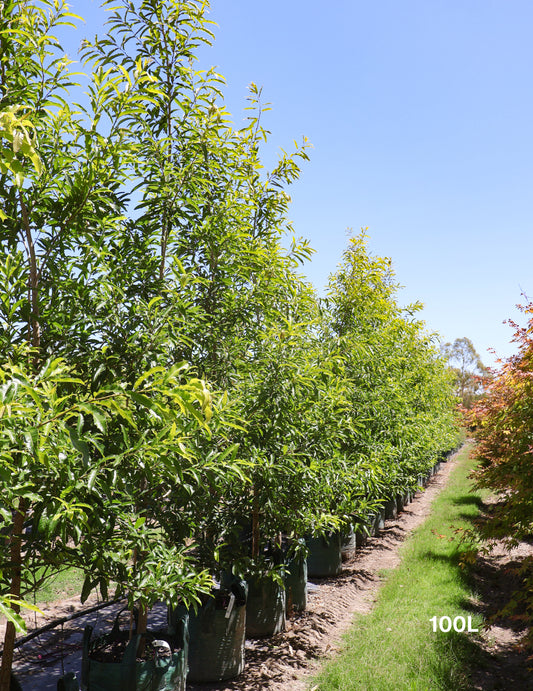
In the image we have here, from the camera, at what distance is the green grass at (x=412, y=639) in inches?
161

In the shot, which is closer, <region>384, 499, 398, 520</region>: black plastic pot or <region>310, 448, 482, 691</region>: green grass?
<region>310, 448, 482, 691</region>: green grass

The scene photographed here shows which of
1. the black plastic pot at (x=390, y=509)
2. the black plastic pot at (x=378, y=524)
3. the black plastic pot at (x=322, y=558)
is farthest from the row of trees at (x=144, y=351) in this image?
the black plastic pot at (x=390, y=509)

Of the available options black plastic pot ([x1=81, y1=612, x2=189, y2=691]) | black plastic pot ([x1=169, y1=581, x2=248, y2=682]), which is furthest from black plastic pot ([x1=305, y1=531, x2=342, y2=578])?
black plastic pot ([x1=81, y1=612, x2=189, y2=691])

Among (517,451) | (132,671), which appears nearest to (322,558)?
(517,451)

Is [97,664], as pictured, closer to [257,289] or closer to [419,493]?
[257,289]

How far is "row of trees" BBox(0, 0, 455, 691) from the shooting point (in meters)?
1.98

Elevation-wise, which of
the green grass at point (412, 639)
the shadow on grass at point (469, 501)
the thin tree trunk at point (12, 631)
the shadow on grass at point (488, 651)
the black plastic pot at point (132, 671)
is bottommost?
the shadow on grass at point (488, 651)

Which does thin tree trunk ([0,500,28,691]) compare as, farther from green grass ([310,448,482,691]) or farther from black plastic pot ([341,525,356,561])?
black plastic pot ([341,525,356,561])

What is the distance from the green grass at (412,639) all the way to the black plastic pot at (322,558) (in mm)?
777

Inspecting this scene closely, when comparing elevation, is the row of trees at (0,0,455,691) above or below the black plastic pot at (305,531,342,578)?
above

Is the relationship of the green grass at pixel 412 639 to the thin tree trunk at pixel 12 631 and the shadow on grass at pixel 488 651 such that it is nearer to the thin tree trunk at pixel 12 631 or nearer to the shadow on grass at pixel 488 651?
the shadow on grass at pixel 488 651

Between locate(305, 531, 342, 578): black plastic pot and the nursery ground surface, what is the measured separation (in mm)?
120

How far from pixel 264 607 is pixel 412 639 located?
4.61 ft

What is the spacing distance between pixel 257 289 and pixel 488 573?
6.25 m
